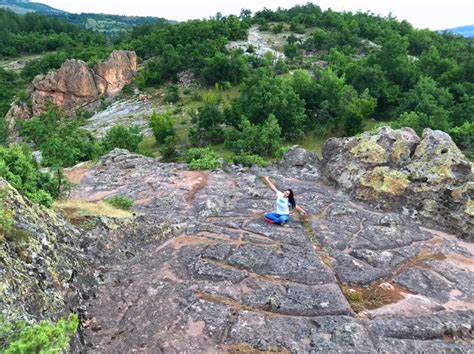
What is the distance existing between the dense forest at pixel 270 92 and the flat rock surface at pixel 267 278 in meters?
5.39

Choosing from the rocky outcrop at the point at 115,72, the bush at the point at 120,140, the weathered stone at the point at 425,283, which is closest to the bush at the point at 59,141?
the bush at the point at 120,140

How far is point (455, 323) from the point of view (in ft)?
37.6

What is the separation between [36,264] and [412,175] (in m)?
16.3

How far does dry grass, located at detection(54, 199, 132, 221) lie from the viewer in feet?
50.7

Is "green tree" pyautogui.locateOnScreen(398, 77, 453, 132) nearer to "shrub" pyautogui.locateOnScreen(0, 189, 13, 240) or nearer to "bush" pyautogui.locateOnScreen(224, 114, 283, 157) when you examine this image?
"bush" pyautogui.locateOnScreen(224, 114, 283, 157)

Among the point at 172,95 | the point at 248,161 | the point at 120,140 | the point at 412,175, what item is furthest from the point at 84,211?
the point at 172,95

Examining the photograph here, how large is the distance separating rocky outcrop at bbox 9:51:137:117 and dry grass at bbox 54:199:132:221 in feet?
148

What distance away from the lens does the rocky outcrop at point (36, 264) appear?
8.95m

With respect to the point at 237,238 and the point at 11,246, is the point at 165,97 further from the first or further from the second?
the point at 11,246

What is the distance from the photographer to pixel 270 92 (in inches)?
1625

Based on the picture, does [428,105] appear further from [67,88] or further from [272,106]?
[67,88]

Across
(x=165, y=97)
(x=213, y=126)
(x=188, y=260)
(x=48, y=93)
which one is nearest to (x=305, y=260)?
(x=188, y=260)

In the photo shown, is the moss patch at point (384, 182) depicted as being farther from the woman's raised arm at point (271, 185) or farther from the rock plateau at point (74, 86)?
the rock plateau at point (74, 86)

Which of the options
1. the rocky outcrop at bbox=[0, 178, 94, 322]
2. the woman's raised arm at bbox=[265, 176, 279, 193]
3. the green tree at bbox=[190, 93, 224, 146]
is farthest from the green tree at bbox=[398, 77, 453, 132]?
the rocky outcrop at bbox=[0, 178, 94, 322]
